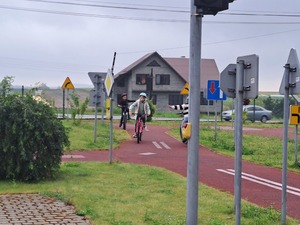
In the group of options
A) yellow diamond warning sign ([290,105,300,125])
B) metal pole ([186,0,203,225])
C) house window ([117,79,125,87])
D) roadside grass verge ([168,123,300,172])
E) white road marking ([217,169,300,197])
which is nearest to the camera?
metal pole ([186,0,203,225])

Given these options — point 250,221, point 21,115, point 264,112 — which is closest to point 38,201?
point 21,115

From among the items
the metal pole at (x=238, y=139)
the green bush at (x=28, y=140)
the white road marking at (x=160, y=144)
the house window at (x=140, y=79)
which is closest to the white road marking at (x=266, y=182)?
the green bush at (x=28, y=140)

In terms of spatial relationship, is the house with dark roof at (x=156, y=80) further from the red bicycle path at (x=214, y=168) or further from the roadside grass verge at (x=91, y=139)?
the red bicycle path at (x=214, y=168)

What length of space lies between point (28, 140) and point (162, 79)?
59418 mm

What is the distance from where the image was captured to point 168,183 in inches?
472

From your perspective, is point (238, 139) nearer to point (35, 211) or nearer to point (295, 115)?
point (35, 211)

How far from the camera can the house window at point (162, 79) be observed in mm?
70812

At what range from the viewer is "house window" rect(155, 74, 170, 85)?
70812 mm

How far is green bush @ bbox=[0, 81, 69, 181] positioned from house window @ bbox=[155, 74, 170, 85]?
58.3 m

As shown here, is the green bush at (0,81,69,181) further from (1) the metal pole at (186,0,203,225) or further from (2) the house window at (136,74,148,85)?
(2) the house window at (136,74,148,85)

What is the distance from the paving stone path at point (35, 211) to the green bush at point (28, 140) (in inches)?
61.9

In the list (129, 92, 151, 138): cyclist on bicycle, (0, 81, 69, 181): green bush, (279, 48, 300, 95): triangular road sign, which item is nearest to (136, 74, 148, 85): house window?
(129, 92, 151, 138): cyclist on bicycle

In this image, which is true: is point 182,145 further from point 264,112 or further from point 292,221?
point 264,112

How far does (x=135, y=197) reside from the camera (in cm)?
1041
